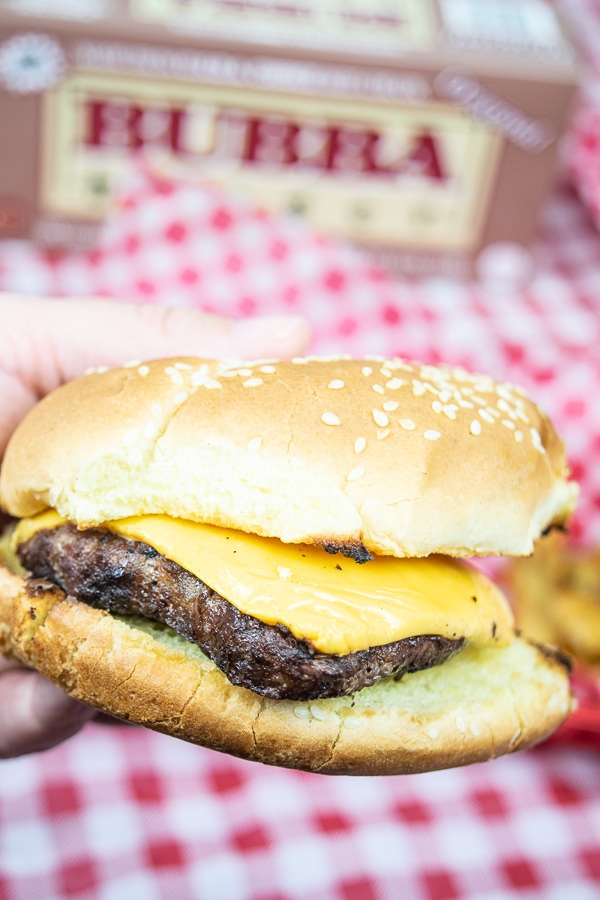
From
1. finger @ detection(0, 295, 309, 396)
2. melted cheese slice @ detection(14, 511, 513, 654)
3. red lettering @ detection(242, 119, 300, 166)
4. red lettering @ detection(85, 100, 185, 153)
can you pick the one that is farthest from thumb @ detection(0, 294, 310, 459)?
red lettering @ detection(242, 119, 300, 166)

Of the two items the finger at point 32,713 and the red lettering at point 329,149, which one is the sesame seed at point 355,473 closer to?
the finger at point 32,713

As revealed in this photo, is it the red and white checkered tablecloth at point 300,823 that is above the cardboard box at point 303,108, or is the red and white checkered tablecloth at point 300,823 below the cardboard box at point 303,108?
below

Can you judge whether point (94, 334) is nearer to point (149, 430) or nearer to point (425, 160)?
point (149, 430)

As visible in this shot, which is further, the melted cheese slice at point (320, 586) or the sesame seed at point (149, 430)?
the sesame seed at point (149, 430)

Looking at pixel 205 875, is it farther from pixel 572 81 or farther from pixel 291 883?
pixel 572 81

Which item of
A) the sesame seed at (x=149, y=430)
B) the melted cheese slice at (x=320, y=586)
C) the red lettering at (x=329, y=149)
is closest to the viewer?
the melted cheese slice at (x=320, y=586)

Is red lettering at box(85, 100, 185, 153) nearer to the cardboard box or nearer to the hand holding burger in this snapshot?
the cardboard box

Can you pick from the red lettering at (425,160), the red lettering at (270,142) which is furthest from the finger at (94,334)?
the red lettering at (425,160)
